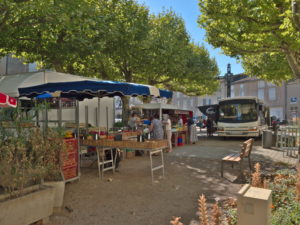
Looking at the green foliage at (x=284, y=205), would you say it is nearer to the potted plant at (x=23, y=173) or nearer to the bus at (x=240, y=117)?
the potted plant at (x=23, y=173)

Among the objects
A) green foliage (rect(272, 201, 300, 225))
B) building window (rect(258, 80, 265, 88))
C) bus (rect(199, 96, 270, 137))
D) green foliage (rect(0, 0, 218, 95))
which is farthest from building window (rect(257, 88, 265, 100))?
green foliage (rect(272, 201, 300, 225))

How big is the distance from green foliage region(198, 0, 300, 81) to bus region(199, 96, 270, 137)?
5.28m

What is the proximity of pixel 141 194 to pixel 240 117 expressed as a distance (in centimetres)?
1207

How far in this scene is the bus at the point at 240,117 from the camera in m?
15.0

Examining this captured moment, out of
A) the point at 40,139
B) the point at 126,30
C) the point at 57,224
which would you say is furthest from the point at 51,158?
the point at 126,30

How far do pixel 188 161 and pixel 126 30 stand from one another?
7.18 meters

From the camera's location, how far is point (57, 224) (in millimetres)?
3555

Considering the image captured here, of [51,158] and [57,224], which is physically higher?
[51,158]

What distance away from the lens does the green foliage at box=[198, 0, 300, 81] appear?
23.5 feet

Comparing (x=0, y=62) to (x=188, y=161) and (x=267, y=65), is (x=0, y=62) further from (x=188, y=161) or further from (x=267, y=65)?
(x=267, y=65)

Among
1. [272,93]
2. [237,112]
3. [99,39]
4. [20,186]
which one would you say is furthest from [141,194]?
[272,93]

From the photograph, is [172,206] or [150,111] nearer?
[172,206]

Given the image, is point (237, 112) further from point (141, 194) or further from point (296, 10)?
point (141, 194)

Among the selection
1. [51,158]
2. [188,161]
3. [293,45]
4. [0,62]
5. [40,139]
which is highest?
[0,62]
